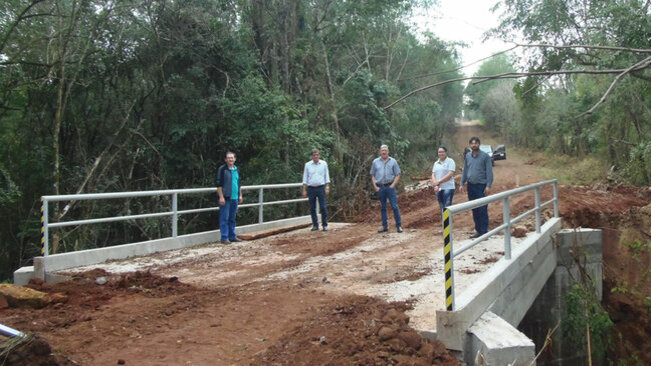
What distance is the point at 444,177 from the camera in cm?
1033

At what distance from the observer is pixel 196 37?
671 inches

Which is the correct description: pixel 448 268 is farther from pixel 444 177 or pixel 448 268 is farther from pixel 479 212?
pixel 444 177

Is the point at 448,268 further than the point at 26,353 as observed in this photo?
Yes

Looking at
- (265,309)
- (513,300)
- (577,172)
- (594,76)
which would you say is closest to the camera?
(265,309)

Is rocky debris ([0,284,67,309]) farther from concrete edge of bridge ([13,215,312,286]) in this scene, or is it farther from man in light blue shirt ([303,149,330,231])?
man in light blue shirt ([303,149,330,231])

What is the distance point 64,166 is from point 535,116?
39.9 metres

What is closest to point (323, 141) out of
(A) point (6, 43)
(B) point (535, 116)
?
(A) point (6, 43)

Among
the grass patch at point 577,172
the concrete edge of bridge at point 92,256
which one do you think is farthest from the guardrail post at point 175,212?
the grass patch at point 577,172

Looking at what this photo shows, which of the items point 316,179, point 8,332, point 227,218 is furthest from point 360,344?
point 316,179

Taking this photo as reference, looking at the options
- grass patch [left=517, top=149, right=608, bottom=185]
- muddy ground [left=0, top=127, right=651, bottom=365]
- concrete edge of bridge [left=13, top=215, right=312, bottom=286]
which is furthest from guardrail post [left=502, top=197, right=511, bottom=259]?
grass patch [left=517, top=149, right=608, bottom=185]

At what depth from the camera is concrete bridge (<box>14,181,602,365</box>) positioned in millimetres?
4504

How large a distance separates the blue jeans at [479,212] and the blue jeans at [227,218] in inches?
186

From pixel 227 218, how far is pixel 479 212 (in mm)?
5074

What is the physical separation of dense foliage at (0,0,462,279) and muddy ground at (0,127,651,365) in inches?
265
